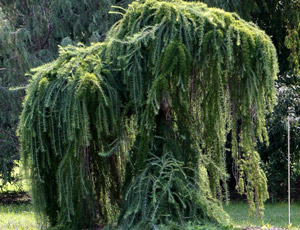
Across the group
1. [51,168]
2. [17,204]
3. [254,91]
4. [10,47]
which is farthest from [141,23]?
[17,204]

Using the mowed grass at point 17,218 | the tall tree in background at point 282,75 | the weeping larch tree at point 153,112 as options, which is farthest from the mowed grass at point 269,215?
the mowed grass at point 17,218

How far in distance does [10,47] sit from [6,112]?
1.41 metres

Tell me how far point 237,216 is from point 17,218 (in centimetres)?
365

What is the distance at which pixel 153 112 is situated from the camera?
6016 millimetres

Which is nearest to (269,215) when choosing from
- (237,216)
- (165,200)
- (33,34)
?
(237,216)

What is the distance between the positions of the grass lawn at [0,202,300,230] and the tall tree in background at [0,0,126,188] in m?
Result: 1.11

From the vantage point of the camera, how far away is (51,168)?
648 centimetres

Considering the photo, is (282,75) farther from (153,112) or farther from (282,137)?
(153,112)

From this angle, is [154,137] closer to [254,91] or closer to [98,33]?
[254,91]

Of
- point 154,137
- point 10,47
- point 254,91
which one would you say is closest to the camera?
point 254,91

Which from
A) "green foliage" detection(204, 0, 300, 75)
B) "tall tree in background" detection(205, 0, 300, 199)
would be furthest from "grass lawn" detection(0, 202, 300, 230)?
"green foliage" detection(204, 0, 300, 75)

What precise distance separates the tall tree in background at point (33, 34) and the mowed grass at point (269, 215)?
13.3 ft

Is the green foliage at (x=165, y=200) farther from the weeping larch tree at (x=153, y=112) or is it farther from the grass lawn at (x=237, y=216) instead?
the grass lawn at (x=237, y=216)

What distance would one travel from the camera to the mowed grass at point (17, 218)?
8.02m
